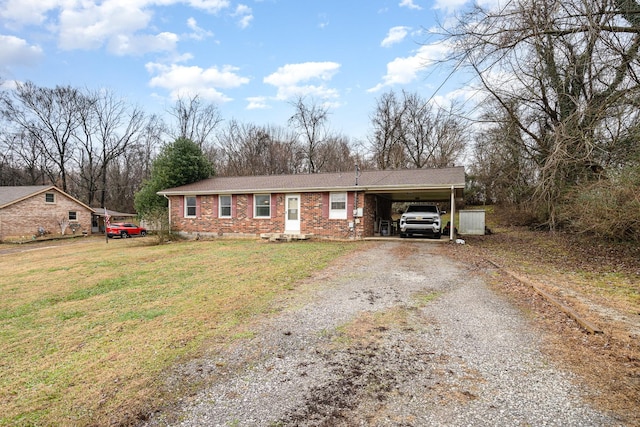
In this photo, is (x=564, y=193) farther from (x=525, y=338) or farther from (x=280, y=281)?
(x=280, y=281)

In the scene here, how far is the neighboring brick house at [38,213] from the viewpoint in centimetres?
2322

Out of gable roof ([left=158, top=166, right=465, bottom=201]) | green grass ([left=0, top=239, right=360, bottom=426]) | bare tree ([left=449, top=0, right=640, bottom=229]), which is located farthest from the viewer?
gable roof ([left=158, top=166, right=465, bottom=201])

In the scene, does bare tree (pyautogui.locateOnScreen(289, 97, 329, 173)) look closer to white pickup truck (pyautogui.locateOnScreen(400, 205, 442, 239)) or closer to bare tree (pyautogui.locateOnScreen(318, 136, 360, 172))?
bare tree (pyautogui.locateOnScreen(318, 136, 360, 172))

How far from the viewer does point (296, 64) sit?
2075 cm

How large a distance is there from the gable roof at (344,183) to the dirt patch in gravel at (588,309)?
373 centimetres

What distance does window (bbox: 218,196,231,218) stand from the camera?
55.3 ft

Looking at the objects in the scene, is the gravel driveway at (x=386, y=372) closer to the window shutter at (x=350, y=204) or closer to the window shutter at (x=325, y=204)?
the window shutter at (x=350, y=204)

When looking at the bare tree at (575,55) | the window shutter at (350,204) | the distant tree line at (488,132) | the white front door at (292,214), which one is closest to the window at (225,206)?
the white front door at (292,214)

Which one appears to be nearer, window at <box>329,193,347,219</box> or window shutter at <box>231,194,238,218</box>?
window at <box>329,193,347,219</box>

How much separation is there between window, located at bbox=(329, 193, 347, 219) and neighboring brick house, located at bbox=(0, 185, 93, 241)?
79.9ft

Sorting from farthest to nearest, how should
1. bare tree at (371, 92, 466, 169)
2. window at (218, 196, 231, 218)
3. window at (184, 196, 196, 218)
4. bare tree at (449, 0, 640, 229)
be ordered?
bare tree at (371, 92, 466, 169)
window at (184, 196, 196, 218)
window at (218, 196, 231, 218)
bare tree at (449, 0, 640, 229)

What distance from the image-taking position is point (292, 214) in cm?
1564

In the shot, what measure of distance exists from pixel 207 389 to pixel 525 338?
3651 mm

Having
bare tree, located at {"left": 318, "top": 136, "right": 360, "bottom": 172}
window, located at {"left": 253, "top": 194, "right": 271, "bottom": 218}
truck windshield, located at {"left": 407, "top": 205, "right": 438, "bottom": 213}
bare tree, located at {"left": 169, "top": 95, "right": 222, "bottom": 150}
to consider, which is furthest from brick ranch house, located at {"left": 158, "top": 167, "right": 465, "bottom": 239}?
bare tree, located at {"left": 169, "top": 95, "right": 222, "bottom": 150}
